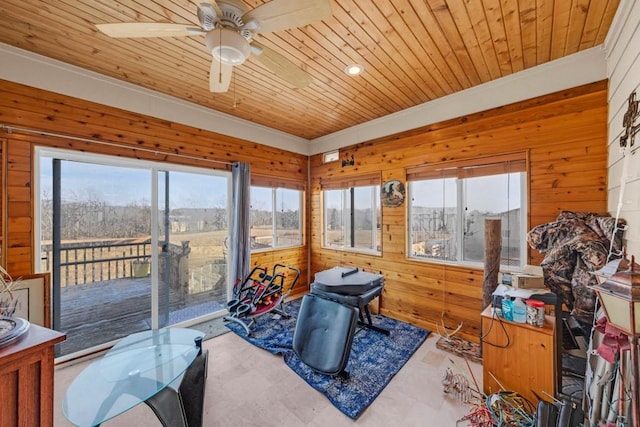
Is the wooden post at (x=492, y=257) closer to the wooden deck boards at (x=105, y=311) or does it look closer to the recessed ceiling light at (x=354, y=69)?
the recessed ceiling light at (x=354, y=69)

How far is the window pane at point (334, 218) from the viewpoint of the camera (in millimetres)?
4215

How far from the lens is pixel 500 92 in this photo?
2562 mm

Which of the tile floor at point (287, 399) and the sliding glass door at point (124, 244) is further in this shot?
the sliding glass door at point (124, 244)

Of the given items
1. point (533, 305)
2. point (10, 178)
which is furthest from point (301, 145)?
point (533, 305)

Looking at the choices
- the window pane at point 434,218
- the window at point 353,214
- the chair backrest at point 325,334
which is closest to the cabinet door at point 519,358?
the chair backrest at point 325,334

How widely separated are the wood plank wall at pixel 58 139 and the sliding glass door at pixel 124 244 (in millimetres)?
103

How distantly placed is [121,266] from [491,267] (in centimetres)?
383

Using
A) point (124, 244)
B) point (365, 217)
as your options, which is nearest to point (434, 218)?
point (365, 217)

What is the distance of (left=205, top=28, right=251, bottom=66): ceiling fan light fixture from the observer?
140 cm

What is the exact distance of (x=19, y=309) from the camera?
2.05m

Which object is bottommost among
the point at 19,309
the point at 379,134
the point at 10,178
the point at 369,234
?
the point at 19,309

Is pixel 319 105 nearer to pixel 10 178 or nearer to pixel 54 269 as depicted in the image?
pixel 10 178

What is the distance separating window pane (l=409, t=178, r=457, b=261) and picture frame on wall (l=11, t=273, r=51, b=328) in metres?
3.81

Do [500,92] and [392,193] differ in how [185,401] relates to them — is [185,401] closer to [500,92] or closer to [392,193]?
[392,193]
